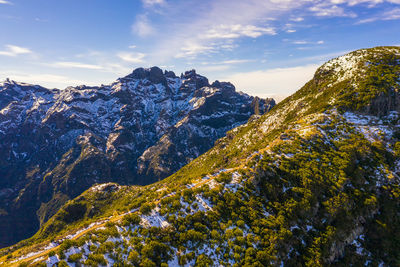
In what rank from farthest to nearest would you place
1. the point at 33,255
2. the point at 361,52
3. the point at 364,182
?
1. the point at 361,52
2. the point at 364,182
3. the point at 33,255

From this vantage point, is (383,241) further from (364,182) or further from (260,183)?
(260,183)

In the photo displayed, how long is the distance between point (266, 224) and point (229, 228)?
351 inches

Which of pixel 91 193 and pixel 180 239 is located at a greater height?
pixel 180 239

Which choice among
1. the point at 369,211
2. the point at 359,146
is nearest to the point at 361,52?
the point at 359,146

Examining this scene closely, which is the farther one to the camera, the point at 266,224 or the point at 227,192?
the point at 227,192

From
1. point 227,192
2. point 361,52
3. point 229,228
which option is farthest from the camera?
point 361,52

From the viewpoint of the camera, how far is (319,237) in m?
43.1

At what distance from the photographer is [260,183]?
52.8 metres

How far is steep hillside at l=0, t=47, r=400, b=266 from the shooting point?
33191mm

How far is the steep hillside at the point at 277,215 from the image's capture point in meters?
33.2

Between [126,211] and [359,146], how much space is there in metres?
83.9

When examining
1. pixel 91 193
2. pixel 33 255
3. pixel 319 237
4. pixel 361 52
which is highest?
pixel 361 52

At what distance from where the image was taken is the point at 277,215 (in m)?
45.4

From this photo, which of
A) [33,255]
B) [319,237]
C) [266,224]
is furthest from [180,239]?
[319,237]
